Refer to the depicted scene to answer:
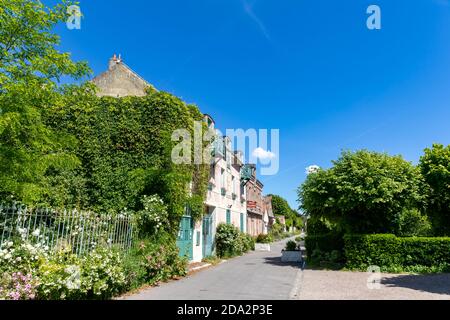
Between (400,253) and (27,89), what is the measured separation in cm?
1403

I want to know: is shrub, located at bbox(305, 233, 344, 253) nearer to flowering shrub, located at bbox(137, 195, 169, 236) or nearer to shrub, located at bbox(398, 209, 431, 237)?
shrub, located at bbox(398, 209, 431, 237)

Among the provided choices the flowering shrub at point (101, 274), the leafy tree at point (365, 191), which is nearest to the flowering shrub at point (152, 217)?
the flowering shrub at point (101, 274)

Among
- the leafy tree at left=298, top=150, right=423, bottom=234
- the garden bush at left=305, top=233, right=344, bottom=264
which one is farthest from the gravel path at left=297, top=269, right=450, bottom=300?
the garden bush at left=305, top=233, right=344, bottom=264

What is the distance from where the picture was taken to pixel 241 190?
2897 centimetres

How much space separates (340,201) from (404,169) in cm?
314

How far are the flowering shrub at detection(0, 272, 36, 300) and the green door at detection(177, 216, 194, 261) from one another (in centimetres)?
840

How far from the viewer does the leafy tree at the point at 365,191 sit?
14.1 m

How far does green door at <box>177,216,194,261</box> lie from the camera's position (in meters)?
15.0

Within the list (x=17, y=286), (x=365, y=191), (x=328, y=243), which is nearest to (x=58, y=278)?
(x=17, y=286)

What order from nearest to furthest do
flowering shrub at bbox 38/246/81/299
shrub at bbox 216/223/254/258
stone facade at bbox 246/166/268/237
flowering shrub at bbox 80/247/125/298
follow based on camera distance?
flowering shrub at bbox 38/246/81/299
flowering shrub at bbox 80/247/125/298
shrub at bbox 216/223/254/258
stone facade at bbox 246/166/268/237

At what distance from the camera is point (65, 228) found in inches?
341

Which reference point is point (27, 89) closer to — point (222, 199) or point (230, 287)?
Answer: point (230, 287)
